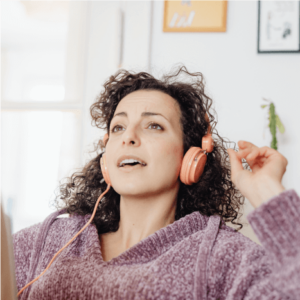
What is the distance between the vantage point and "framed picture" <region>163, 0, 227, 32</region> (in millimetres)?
1617

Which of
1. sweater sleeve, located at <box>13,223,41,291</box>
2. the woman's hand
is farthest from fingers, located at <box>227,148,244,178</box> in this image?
sweater sleeve, located at <box>13,223,41,291</box>

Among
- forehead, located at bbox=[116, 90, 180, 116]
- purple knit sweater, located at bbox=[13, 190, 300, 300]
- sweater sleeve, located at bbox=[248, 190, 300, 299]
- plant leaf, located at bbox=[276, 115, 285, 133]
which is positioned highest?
forehead, located at bbox=[116, 90, 180, 116]

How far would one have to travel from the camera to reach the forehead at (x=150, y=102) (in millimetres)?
1199

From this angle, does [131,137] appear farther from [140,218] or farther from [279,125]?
[279,125]

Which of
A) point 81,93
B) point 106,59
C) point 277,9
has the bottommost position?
point 81,93

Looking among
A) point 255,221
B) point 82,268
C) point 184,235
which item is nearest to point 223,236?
point 184,235

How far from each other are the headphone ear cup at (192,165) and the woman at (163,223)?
0.07ft

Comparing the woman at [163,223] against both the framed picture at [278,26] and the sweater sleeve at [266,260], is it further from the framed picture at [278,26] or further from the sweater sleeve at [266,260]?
the framed picture at [278,26]

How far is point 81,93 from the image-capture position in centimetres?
174

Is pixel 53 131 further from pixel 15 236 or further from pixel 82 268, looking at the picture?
pixel 82 268

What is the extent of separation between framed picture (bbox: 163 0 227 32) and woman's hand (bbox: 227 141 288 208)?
2.87 feet

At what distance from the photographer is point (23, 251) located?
1.20 meters

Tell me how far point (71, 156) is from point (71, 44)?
2.08 feet

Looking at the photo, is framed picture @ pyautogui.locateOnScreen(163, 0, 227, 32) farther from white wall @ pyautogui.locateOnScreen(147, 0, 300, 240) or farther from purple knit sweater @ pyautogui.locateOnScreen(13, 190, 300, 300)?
purple knit sweater @ pyautogui.locateOnScreen(13, 190, 300, 300)
